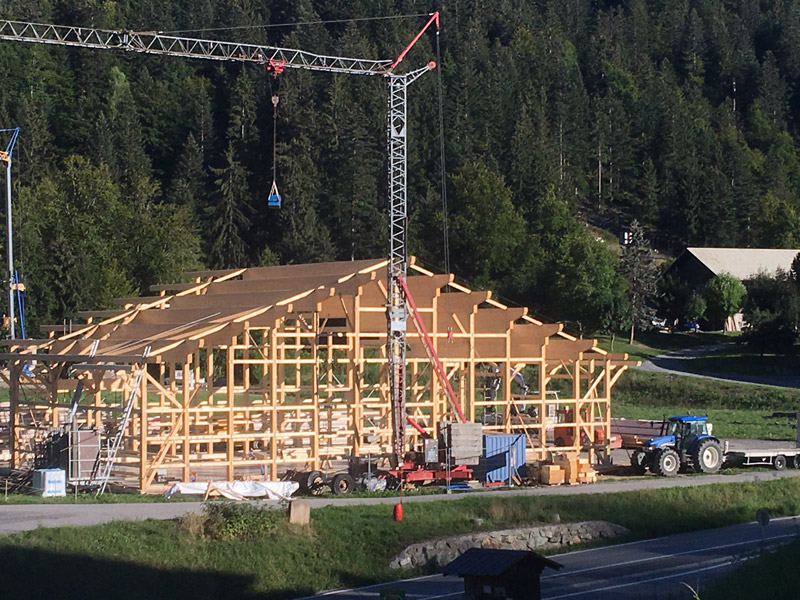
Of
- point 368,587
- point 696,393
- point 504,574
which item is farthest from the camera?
point 696,393

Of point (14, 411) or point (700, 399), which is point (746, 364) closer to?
point (700, 399)

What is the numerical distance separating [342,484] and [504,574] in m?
12.7

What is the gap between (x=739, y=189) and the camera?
111 meters

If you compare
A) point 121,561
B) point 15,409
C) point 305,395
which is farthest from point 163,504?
point 305,395

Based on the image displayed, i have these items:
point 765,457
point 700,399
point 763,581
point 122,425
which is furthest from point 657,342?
point 763,581

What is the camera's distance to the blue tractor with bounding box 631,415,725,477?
32.8 m

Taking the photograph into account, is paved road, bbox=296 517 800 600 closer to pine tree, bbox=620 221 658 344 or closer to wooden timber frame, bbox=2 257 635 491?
wooden timber frame, bbox=2 257 635 491

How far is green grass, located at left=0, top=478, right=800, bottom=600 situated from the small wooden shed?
14.6ft

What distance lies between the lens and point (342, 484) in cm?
2861

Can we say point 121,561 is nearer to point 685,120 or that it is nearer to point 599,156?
point 599,156

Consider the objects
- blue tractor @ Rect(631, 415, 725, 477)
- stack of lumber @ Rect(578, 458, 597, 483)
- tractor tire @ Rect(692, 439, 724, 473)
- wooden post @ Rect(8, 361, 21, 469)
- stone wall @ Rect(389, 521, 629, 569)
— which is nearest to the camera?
stone wall @ Rect(389, 521, 629, 569)

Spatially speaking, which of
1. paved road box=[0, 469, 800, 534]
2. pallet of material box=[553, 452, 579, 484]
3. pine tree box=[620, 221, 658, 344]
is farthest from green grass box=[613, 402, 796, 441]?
pine tree box=[620, 221, 658, 344]

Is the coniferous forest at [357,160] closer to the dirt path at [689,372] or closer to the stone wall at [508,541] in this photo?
the dirt path at [689,372]

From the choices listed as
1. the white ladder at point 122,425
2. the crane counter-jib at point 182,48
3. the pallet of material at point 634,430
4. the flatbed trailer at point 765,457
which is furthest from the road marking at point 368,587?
the crane counter-jib at point 182,48
